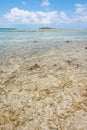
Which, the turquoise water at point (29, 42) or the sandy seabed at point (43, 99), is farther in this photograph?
the turquoise water at point (29, 42)

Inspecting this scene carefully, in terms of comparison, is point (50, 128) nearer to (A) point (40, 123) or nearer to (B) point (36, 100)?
(A) point (40, 123)

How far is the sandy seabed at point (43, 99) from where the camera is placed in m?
5.65

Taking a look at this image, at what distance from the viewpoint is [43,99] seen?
7.41 metres

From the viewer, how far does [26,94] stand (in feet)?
26.1

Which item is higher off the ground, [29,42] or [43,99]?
[29,42]

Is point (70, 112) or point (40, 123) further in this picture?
point (70, 112)

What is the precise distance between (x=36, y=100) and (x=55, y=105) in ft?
3.01

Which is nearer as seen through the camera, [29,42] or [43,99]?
[43,99]

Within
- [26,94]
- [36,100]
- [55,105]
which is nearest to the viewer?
[55,105]

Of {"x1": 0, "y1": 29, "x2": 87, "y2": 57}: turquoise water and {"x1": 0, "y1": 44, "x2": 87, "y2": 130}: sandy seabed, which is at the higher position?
{"x1": 0, "y1": 29, "x2": 87, "y2": 57}: turquoise water

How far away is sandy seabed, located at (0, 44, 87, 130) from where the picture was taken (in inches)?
223

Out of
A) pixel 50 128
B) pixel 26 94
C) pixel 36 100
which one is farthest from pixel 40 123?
pixel 26 94

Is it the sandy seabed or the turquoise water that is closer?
the sandy seabed

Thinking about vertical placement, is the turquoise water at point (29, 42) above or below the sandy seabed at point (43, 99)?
above
